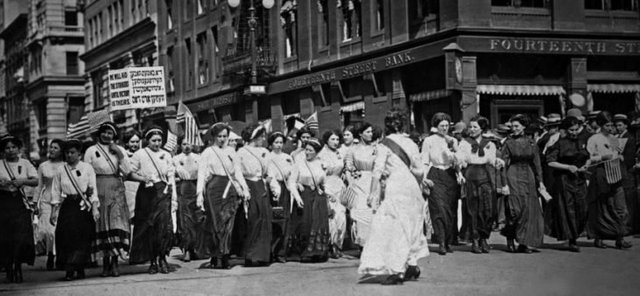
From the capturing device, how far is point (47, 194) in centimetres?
1446

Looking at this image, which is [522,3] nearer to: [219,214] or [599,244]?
[599,244]

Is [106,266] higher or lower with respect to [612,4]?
lower

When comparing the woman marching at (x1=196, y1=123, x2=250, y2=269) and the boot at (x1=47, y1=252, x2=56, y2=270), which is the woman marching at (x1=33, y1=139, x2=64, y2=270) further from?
the woman marching at (x1=196, y1=123, x2=250, y2=269)

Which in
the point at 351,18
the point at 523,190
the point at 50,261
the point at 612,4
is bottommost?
the point at 50,261

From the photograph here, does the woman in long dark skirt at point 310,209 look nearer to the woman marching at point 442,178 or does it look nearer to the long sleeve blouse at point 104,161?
the woman marching at point 442,178

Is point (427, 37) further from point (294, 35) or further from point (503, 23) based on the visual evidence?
point (294, 35)

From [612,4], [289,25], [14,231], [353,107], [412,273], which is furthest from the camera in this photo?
[289,25]

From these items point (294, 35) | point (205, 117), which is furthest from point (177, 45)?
point (294, 35)

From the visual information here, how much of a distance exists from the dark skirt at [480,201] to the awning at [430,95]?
9722 millimetres

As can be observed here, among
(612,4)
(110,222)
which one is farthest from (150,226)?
(612,4)

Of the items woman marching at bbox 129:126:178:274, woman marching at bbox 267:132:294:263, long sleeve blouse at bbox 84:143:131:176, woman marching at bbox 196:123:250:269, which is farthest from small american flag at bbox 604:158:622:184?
long sleeve blouse at bbox 84:143:131:176

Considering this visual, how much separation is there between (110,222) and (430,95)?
46.4 feet

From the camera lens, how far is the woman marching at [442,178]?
13.7m

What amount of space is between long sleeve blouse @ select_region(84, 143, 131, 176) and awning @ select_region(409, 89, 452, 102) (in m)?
12.6
